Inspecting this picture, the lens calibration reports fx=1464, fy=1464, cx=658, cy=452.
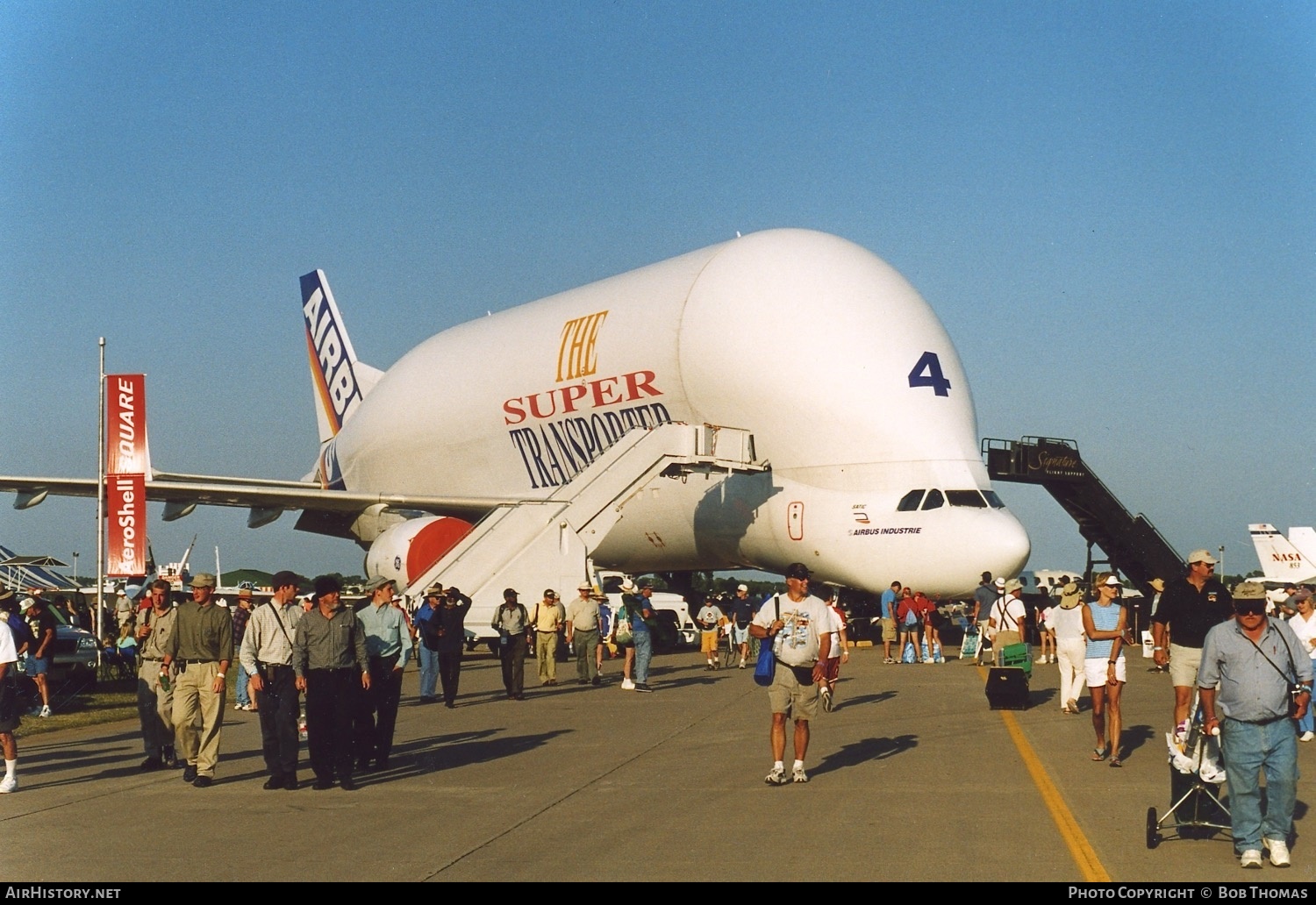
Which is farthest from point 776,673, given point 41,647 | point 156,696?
point 41,647

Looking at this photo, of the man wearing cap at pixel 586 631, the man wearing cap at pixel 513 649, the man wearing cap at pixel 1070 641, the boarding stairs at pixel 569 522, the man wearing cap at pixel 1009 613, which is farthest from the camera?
the boarding stairs at pixel 569 522

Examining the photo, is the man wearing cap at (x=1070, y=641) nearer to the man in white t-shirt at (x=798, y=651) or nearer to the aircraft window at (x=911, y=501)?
the man in white t-shirt at (x=798, y=651)

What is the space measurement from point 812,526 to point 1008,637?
870 cm

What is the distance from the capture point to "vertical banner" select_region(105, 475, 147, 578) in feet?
80.8

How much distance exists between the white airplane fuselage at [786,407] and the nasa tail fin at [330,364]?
15101 millimetres

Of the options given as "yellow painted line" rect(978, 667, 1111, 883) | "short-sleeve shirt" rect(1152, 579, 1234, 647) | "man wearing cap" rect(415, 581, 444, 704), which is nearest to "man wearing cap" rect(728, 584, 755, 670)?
"man wearing cap" rect(415, 581, 444, 704)

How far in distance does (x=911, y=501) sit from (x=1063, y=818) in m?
16.2

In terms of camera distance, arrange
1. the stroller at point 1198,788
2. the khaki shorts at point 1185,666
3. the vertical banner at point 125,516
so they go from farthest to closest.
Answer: the vertical banner at point 125,516 < the khaki shorts at point 1185,666 < the stroller at point 1198,788

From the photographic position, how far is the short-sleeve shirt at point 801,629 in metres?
11.4

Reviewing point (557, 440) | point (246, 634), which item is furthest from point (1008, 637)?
point (557, 440)

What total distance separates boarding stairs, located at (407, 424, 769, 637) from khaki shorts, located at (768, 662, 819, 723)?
14784 mm

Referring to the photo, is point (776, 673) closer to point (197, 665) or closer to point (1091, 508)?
point (197, 665)

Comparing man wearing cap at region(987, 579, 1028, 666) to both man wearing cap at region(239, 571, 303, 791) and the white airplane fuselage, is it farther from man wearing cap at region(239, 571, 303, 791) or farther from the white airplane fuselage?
man wearing cap at region(239, 571, 303, 791)

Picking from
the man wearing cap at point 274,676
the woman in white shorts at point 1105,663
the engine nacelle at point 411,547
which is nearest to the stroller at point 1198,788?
the woman in white shorts at point 1105,663
